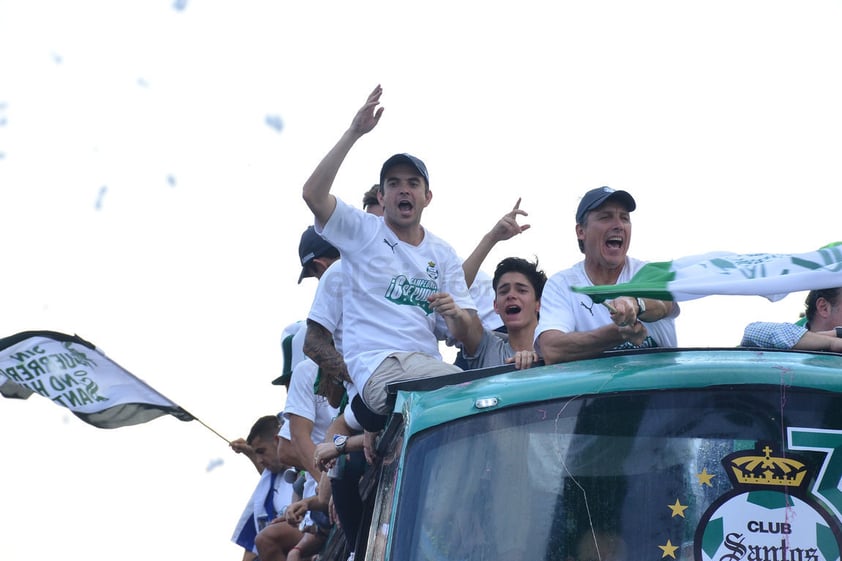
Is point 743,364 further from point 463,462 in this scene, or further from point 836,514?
point 463,462

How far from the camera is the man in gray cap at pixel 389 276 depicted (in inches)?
299

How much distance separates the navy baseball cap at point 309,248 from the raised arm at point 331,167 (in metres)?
1.95

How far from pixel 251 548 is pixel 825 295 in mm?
5510

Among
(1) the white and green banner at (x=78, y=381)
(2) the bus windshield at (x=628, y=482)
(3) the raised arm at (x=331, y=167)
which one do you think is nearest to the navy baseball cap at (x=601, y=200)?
(3) the raised arm at (x=331, y=167)

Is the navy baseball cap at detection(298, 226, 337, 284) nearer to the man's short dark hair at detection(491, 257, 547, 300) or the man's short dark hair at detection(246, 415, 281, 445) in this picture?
the man's short dark hair at detection(491, 257, 547, 300)

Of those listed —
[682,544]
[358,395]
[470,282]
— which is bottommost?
[682,544]

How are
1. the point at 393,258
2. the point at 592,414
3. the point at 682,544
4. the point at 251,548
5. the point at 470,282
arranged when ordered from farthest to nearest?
the point at 251,548 < the point at 470,282 < the point at 393,258 < the point at 592,414 < the point at 682,544

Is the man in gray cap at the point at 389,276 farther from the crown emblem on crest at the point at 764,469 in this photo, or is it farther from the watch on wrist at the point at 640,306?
the crown emblem on crest at the point at 764,469

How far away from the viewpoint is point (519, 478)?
5.66 meters

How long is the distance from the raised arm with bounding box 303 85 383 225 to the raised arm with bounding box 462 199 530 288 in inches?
67.8

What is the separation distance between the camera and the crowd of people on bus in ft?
22.7

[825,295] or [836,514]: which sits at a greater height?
[825,295]

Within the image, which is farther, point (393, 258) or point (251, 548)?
point (251, 548)

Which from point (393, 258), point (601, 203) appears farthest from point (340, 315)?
point (601, 203)
